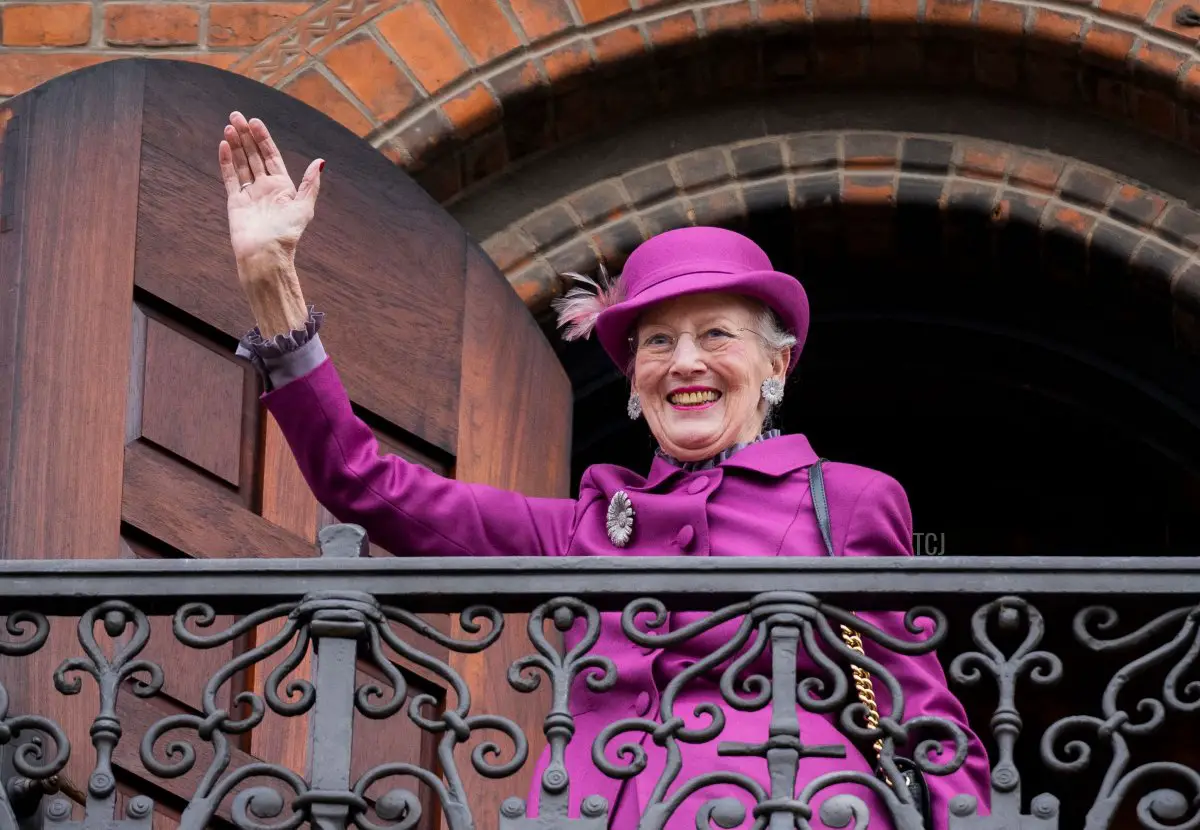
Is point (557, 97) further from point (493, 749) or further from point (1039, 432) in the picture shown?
point (493, 749)

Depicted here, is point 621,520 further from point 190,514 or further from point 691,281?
point 190,514

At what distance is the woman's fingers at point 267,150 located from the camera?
193 inches

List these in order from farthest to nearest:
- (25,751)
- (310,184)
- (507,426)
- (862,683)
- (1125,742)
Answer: (507,426) < (310,184) < (862,683) < (25,751) < (1125,742)

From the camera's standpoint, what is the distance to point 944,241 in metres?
6.63

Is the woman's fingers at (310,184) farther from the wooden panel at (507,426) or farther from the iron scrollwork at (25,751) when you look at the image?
the wooden panel at (507,426)

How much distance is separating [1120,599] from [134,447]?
179 cm

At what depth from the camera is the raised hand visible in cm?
→ 482

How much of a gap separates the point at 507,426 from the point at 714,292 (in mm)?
864

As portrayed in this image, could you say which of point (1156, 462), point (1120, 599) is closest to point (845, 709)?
point (1120, 599)

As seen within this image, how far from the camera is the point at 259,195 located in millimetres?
4891

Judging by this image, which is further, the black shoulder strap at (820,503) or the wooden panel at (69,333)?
the wooden panel at (69,333)

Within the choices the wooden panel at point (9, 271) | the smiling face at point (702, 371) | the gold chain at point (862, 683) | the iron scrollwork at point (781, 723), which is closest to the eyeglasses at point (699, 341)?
the smiling face at point (702, 371)

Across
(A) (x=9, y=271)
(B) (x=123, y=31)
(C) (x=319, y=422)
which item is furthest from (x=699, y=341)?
(B) (x=123, y=31)

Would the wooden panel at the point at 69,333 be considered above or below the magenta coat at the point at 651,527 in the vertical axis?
above
